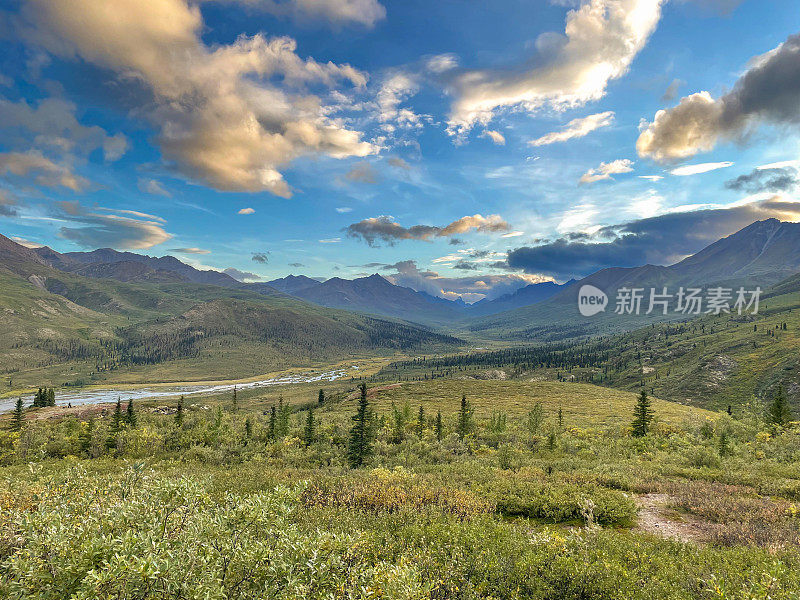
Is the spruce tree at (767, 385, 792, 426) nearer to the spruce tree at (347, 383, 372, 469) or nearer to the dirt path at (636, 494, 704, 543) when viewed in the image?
the dirt path at (636, 494, 704, 543)

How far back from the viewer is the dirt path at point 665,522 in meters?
12.0

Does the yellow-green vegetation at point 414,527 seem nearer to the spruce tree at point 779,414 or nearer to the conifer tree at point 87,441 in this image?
the conifer tree at point 87,441

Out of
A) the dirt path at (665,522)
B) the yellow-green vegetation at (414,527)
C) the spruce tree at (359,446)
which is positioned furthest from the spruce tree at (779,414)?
the spruce tree at (359,446)

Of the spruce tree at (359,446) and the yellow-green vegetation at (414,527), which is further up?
the yellow-green vegetation at (414,527)

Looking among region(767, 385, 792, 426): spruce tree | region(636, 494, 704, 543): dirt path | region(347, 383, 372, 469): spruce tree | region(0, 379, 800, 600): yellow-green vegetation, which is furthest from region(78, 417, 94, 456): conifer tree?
region(767, 385, 792, 426): spruce tree

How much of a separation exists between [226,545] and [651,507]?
16980 mm

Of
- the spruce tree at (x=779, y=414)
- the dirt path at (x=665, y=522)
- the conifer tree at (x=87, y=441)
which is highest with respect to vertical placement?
the dirt path at (x=665, y=522)

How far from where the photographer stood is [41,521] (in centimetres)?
626

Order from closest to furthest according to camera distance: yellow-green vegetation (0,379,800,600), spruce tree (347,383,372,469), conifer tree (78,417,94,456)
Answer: yellow-green vegetation (0,379,800,600)
spruce tree (347,383,372,469)
conifer tree (78,417,94,456)

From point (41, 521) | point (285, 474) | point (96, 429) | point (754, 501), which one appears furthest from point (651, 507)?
point (96, 429)

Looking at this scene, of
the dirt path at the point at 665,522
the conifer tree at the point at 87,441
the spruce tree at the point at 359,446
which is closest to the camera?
the dirt path at the point at 665,522

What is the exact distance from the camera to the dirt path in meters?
12.0

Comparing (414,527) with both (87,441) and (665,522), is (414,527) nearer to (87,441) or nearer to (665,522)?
(665,522)

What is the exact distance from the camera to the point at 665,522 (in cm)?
1329
